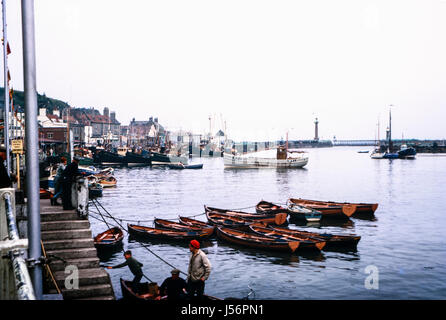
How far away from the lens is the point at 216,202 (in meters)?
52.8

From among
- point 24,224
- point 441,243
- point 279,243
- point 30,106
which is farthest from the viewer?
point 441,243

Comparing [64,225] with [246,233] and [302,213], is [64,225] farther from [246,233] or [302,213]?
[302,213]

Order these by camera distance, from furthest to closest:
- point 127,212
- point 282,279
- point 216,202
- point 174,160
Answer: point 174,160, point 216,202, point 127,212, point 282,279

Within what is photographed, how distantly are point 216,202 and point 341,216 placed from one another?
1713 centimetres

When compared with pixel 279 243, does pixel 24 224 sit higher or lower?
higher

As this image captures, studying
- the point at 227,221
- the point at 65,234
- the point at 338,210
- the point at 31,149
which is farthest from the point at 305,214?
the point at 31,149

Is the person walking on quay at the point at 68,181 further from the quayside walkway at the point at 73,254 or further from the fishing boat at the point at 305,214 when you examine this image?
the fishing boat at the point at 305,214

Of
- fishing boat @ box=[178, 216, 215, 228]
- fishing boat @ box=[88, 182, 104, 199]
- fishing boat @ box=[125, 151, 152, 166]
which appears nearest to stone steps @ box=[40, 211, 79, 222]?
fishing boat @ box=[178, 216, 215, 228]

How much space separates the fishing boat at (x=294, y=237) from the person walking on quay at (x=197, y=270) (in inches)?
615

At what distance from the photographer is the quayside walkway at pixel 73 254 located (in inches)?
436

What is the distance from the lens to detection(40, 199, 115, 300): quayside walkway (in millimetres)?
11078

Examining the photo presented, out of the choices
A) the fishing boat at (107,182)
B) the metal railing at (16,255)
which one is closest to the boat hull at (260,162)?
the fishing boat at (107,182)
